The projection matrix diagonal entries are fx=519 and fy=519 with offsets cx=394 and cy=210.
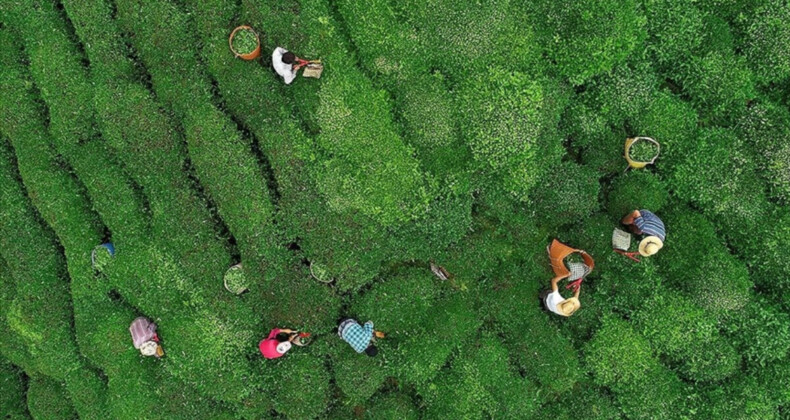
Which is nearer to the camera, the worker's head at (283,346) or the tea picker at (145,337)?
the worker's head at (283,346)

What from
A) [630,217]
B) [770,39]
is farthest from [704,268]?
[770,39]

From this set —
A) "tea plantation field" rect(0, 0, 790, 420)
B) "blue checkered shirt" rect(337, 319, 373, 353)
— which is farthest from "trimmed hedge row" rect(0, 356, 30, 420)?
"blue checkered shirt" rect(337, 319, 373, 353)

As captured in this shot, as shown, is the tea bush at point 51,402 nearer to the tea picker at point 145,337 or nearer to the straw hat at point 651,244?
the tea picker at point 145,337

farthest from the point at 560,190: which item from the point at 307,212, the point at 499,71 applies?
the point at 307,212

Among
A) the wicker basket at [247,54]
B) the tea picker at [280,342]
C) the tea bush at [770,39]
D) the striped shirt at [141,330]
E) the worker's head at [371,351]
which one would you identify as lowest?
the worker's head at [371,351]

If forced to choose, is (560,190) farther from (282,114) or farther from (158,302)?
(158,302)

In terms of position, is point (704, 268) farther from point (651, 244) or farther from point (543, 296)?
point (543, 296)

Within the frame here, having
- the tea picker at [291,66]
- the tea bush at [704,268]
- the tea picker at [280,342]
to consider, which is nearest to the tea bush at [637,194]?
the tea bush at [704,268]
